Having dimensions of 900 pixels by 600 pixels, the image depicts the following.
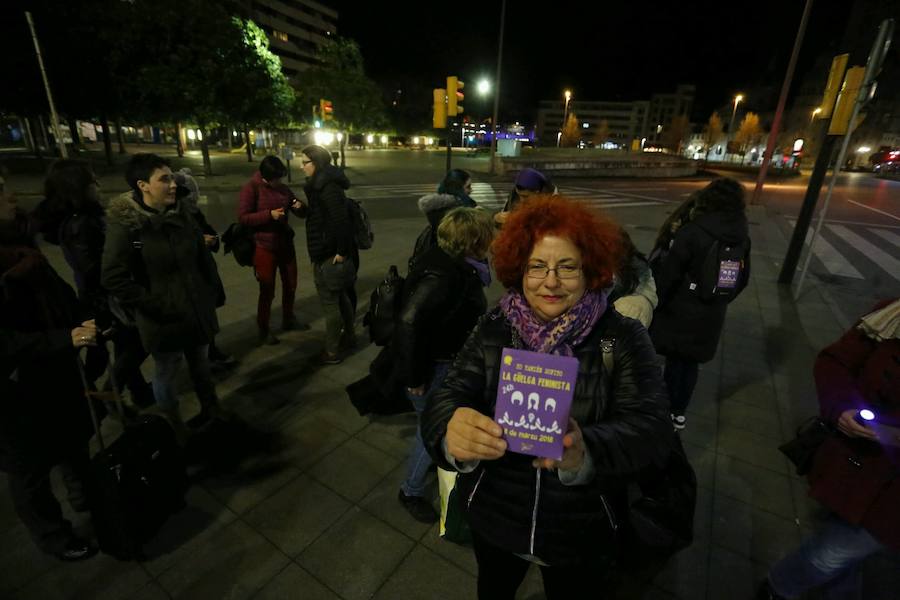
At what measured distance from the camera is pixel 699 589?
7.91ft

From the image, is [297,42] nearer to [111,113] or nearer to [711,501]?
[111,113]

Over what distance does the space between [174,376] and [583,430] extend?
3112 millimetres

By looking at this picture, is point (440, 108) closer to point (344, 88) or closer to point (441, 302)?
point (441, 302)

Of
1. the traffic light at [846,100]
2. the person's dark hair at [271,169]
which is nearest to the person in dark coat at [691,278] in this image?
the person's dark hair at [271,169]

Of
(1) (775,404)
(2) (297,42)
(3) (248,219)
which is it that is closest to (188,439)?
(3) (248,219)

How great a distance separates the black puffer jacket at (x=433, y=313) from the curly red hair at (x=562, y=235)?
79 cm

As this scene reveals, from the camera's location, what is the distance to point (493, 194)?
2005 centimetres

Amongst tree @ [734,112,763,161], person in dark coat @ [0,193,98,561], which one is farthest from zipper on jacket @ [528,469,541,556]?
tree @ [734,112,763,161]

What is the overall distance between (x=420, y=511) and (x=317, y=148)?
11.5 feet

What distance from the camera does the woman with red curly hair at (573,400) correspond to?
56.3 inches

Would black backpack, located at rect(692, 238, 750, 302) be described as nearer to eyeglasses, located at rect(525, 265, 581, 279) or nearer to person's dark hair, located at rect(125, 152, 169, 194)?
eyeglasses, located at rect(525, 265, 581, 279)

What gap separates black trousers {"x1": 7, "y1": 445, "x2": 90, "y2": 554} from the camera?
2.30m

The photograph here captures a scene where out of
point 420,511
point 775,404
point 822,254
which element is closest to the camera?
point 420,511

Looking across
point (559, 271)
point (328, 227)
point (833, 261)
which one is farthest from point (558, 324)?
point (833, 261)
